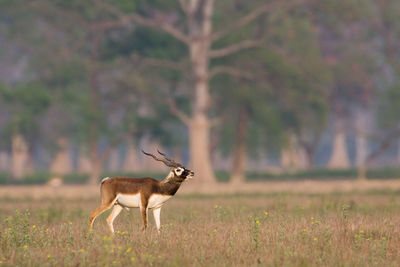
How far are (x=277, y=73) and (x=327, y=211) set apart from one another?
90.6ft

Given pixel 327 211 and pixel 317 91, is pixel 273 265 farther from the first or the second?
pixel 317 91

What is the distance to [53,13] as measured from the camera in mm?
49406

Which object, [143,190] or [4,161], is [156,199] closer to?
[143,190]

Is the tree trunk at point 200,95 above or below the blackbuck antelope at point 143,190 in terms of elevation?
above

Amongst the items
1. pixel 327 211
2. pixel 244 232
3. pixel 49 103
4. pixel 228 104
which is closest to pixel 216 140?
pixel 228 104

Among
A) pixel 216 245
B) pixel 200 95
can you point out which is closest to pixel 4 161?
pixel 200 95

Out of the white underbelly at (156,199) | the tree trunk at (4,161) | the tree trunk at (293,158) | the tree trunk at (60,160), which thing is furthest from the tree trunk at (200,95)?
the tree trunk at (4,161)

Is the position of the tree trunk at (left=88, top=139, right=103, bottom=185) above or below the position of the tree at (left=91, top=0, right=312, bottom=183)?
below

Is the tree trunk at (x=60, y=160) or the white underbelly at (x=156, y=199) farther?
the tree trunk at (x=60, y=160)

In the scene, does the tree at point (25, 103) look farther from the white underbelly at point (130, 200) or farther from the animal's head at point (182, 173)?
the animal's head at point (182, 173)

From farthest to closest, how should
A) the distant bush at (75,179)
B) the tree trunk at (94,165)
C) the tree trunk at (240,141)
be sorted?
the distant bush at (75,179)
the tree trunk at (94,165)
the tree trunk at (240,141)

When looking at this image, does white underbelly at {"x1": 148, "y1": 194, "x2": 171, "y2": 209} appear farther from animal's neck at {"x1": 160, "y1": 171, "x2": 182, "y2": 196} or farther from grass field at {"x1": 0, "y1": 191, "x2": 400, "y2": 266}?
grass field at {"x1": 0, "y1": 191, "x2": 400, "y2": 266}

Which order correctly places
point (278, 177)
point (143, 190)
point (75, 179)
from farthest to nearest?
point (75, 179)
point (278, 177)
point (143, 190)

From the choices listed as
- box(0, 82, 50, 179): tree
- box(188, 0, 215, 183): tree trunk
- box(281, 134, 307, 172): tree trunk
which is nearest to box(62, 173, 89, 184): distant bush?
box(0, 82, 50, 179): tree
